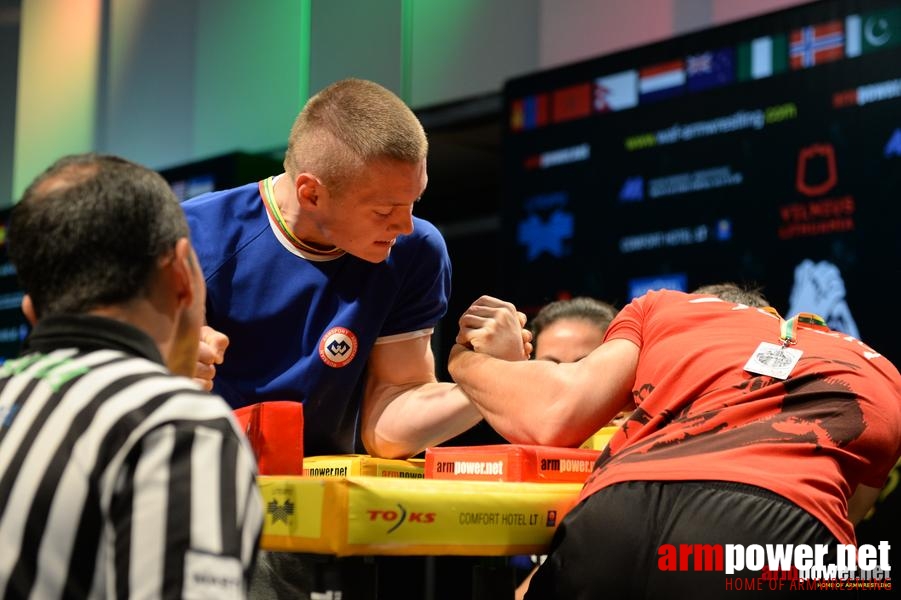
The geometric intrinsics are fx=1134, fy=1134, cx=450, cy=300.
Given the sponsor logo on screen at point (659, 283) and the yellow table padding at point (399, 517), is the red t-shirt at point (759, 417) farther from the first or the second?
the sponsor logo on screen at point (659, 283)

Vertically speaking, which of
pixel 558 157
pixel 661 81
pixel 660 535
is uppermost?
pixel 661 81

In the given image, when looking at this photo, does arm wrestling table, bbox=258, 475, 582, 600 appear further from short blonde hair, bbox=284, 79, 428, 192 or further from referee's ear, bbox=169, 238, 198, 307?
short blonde hair, bbox=284, 79, 428, 192

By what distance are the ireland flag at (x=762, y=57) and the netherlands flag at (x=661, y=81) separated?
29 centimetres

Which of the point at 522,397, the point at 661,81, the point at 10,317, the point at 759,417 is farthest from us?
the point at 10,317

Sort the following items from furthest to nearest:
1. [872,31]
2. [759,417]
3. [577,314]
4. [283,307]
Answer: [872,31] → [577,314] → [283,307] → [759,417]

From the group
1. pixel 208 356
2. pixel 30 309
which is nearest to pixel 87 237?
pixel 30 309

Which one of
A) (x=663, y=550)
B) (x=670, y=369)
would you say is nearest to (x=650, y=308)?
(x=670, y=369)

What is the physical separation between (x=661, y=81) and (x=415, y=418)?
2.95m

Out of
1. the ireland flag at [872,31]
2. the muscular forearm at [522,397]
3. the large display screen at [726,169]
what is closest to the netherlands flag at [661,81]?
the large display screen at [726,169]

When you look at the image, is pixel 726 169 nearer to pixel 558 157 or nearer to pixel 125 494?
pixel 558 157

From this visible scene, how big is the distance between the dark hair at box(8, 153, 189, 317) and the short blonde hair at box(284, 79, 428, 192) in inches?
44.9

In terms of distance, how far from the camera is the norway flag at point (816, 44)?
450 centimetres

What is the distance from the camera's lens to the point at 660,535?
182 centimetres

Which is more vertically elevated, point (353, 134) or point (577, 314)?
point (353, 134)
